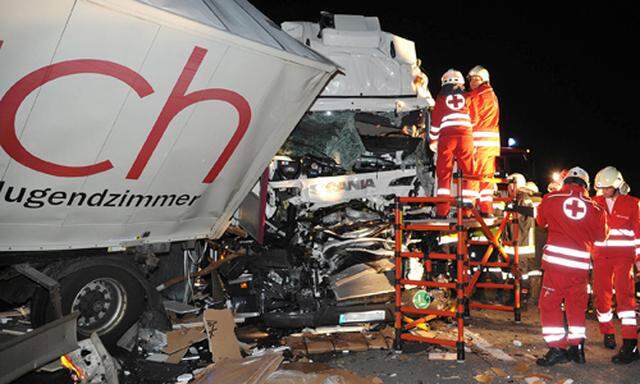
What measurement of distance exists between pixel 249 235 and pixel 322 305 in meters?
1.11

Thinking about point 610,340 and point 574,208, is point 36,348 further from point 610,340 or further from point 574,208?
point 610,340

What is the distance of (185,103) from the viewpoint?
12.3ft

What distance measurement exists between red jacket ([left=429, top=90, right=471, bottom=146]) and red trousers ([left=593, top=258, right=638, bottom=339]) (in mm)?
2004

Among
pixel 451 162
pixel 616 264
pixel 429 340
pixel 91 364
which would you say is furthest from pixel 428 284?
pixel 91 364

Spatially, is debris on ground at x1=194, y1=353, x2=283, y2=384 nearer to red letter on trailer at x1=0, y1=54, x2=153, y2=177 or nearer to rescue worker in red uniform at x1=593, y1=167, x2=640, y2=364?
red letter on trailer at x1=0, y1=54, x2=153, y2=177

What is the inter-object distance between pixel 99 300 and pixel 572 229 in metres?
4.50

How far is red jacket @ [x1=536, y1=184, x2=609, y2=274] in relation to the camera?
4.76 m

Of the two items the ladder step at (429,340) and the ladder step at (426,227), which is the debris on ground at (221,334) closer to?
the ladder step at (429,340)

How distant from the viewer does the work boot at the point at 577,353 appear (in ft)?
15.8

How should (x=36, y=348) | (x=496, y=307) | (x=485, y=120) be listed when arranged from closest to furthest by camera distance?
(x=36, y=348) < (x=485, y=120) < (x=496, y=307)

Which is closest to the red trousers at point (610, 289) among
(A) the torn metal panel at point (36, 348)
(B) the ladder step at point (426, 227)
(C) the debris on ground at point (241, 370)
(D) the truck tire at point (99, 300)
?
(B) the ladder step at point (426, 227)

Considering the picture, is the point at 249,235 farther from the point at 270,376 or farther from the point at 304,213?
the point at 270,376

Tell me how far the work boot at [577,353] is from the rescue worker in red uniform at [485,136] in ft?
5.53

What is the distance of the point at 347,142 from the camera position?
566 centimetres
